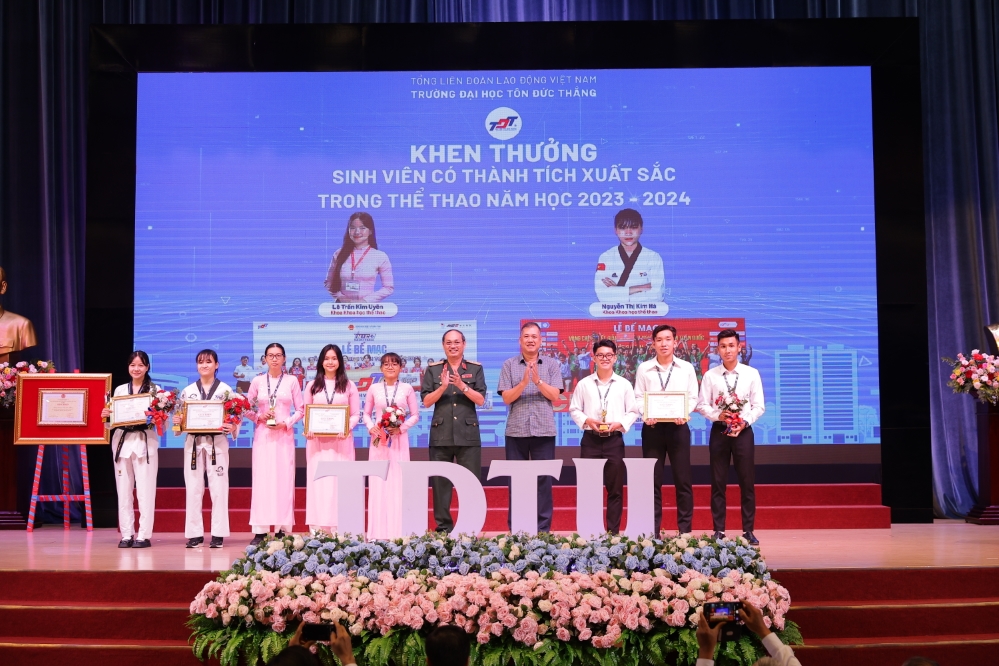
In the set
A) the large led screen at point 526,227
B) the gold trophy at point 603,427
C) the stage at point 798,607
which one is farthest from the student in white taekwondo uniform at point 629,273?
the stage at point 798,607

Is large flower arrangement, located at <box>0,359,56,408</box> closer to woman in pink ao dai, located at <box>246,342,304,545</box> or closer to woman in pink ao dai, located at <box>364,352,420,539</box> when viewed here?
woman in pink ao dai, located at <box>246,342,304,545</box>

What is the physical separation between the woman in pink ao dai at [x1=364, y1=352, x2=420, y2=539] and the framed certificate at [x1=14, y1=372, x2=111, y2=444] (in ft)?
8.16

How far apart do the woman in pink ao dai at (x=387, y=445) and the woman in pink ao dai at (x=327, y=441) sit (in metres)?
0.17

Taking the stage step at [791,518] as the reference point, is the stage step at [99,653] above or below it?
below

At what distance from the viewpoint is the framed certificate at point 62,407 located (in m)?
7.77

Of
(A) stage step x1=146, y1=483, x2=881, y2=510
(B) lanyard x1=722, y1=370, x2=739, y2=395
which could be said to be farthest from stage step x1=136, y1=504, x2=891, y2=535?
(B) lanyard x1=722, y1=370, x2=739, y2=395

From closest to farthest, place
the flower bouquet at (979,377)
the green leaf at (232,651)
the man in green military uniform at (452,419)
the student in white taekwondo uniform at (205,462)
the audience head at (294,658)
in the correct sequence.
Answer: the audience head at (294,658) < the green leaf at (232,651) < the man in green military uniform at (452,419) < the student in white taekwondo uniform at (205,462) < the flower bouquet at (979,377)

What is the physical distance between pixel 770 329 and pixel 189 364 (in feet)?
16.3

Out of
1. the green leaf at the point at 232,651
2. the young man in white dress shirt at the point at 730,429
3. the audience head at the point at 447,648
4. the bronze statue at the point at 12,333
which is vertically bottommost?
the green leaf at the point at 232,651

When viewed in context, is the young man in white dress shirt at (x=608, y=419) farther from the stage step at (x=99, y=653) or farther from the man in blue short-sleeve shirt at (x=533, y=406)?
the stage step at (x=99, y=653)

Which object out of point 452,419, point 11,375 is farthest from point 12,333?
point 452,419

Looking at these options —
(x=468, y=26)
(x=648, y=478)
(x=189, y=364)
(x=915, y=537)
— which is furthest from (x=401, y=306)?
(x=915, y=537)

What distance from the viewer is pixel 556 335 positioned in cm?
831

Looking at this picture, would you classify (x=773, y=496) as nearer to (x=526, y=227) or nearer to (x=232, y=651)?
(x=526, y=227)
